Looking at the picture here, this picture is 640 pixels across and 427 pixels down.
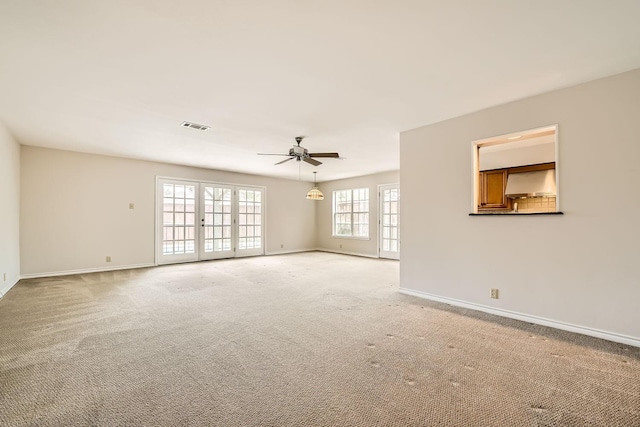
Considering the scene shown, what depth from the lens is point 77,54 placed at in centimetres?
237

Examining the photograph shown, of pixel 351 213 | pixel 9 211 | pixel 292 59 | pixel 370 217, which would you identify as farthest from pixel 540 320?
pixel 9 211

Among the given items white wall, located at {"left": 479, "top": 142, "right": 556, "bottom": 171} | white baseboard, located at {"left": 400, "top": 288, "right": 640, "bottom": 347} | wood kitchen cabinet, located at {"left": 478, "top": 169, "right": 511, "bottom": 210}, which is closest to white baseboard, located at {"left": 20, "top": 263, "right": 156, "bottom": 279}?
white baseboard, located at {"left": 400, "top": 288, "right": 640, "bottom": 347}

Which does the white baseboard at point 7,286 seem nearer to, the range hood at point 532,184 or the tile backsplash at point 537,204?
the range hood at point 532,184

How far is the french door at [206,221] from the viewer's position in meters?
6.86

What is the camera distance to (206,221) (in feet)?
24.7

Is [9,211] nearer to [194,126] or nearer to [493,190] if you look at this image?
[194,126]

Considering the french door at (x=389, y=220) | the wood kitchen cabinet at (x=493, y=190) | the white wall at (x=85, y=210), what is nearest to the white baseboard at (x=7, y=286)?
the white wall at (x=85, y=210)

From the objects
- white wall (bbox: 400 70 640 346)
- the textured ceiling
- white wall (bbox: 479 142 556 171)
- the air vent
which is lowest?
white wall (bbox: 400 70 640 346)

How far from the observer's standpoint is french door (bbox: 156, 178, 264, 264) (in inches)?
270

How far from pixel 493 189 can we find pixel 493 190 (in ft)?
0.06

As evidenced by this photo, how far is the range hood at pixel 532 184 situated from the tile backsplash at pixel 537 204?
17 centimetres

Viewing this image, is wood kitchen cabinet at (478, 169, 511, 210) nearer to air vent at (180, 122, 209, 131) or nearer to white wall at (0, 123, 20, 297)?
air vent at (180, 122, 209, 131)

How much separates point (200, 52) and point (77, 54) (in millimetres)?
1044

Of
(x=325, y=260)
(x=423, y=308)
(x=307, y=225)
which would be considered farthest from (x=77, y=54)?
(x=307, y=225)
